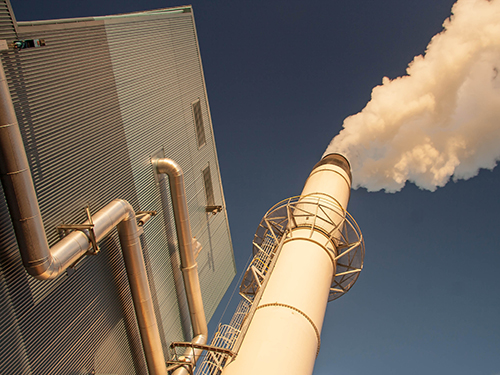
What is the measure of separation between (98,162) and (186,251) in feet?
22.6

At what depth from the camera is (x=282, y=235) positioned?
15.2 meters

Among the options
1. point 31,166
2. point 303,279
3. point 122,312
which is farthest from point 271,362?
point 31,166

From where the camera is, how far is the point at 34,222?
8953mm

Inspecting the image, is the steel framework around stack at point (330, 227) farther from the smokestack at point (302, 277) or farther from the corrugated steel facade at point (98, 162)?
the corrugated steel facade at point (98, 162)

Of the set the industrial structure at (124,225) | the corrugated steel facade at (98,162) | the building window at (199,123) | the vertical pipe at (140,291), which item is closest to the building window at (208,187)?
the industrial structure at (124,225)

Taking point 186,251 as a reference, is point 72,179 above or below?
above

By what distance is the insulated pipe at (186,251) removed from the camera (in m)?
16.4

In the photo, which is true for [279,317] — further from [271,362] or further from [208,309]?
[208,309]

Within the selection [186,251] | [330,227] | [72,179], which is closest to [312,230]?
[330,227]

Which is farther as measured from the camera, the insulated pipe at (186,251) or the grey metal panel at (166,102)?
the insulated pipe at (186,251)

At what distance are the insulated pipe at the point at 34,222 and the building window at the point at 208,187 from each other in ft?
28.5

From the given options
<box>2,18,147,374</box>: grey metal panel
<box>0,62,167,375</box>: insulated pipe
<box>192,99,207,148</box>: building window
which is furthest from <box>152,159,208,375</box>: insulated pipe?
<box>192,99,207,148</box>: building window

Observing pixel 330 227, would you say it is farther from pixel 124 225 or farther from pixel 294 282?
pixel 124 225

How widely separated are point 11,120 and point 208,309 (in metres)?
17.0
